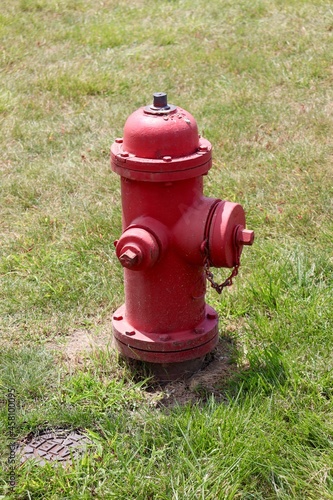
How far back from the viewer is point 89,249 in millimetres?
4000

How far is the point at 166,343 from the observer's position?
295 centimetres

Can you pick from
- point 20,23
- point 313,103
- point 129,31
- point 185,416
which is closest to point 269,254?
point 185,416

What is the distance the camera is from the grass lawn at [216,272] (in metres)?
2.52

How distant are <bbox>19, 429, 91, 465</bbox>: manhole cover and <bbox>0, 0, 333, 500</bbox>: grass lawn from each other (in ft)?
0.14

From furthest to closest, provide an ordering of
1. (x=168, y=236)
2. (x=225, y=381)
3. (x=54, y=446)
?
(x=225, y=381)
(x=168, y=236)
(x=54, y=446)

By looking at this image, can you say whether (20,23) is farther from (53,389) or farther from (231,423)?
(231,423)

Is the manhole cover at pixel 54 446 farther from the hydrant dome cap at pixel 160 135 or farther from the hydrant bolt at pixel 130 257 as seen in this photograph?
the hydrant dome cap at pixel 160 135

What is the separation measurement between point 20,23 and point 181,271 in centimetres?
543

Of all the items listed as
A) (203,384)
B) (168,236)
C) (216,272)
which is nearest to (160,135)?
(168,236)

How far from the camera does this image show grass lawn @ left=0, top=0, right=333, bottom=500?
2520mm

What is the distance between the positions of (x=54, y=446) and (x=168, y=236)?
2.83ft

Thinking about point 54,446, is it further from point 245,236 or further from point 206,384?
point 245,236

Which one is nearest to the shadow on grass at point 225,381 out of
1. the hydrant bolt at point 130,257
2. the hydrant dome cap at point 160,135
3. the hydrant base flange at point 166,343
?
the hydrant base flange at point 166,343

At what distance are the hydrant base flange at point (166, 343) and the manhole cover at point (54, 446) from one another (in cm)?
42
